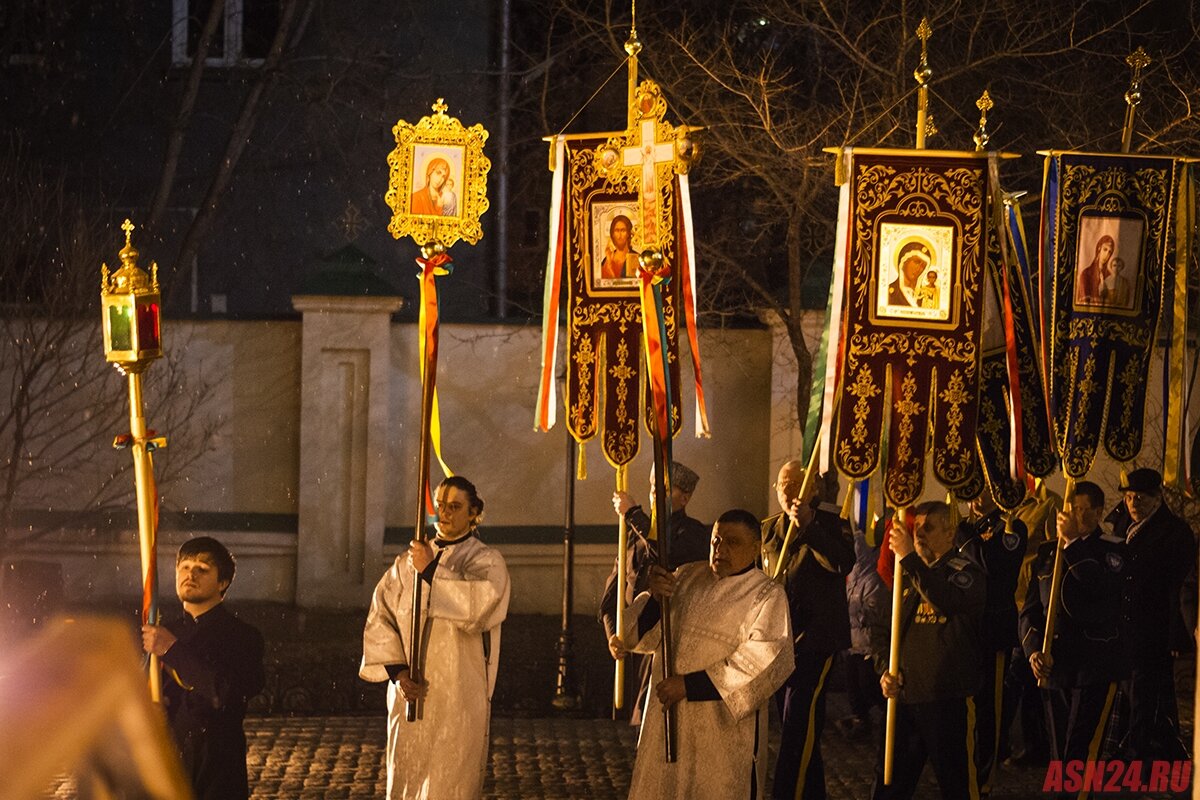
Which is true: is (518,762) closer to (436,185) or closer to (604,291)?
(604,291)

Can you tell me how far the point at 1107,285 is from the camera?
987cm

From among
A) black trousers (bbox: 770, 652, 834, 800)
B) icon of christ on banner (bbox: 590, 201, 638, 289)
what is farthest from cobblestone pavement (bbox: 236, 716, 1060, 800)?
icon of christ on banner (bbox: 590, 201, 638, 289)

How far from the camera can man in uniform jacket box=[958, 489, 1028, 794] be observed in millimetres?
9914

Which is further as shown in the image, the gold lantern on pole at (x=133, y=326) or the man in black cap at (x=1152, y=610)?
the man in black cap at (x=1152, y=610)

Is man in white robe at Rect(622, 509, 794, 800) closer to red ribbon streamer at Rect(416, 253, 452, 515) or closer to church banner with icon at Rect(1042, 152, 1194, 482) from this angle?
red ribbon streamer at Rect(416, 253, 452, 515)

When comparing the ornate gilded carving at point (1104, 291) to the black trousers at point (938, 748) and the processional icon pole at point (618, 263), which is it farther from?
the processional icon pole at point (618, 263)

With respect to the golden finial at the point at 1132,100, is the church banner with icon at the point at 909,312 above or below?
below

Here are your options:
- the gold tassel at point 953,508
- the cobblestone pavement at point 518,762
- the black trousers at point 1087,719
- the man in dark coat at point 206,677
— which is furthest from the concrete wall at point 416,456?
the man in dark coat at point 206,677

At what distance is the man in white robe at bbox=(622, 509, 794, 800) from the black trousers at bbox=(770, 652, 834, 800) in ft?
4.07

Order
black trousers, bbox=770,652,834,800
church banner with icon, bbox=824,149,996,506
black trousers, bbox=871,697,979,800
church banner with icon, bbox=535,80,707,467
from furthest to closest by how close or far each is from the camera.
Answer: church banner with icon, bbox=535,80,707,467 < black trousers, bbox=770,652,834,800 < church banner with icon, bbox=824,149,996,506 < black trousers, bbox=871,697,979,800

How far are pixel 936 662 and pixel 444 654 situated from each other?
225 cm

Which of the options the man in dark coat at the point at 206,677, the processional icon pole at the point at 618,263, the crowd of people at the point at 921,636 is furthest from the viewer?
the processional icon pole at the point at 618,263

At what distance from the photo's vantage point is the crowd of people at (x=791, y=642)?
7.98m

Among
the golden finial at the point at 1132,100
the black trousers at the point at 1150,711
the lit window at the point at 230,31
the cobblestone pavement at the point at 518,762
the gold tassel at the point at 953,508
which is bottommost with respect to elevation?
the cobblestone pavement at the point at 518,762
